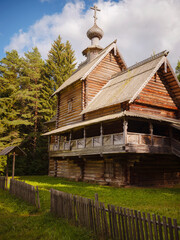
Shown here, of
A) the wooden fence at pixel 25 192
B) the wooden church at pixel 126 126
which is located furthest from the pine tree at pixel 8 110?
the wooden fence at pixel 25 192

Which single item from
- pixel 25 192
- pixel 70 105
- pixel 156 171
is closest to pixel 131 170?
pixel 156 171

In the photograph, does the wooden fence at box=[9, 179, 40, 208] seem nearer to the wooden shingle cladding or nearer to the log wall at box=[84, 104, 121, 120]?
the log wall at box=[84, 104, 121, 120]

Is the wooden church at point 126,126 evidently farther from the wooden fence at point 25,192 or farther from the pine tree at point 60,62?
the pine tree at point 60,62

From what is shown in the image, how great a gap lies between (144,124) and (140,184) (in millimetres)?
4890

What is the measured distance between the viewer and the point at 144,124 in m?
17.5

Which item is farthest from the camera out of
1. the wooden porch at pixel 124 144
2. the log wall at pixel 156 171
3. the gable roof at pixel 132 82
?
the log wall at pixel 156 171

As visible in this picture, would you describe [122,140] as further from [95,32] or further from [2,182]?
[95,32]

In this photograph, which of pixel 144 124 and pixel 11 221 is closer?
pixel 11 221

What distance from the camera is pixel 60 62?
126 feet

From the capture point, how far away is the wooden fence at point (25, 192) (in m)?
8.99

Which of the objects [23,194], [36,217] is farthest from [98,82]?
[36,217]

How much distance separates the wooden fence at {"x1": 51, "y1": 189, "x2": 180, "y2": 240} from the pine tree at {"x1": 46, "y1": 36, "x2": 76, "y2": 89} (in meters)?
30.3

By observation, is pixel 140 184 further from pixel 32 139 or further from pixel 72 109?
pixel 32 139

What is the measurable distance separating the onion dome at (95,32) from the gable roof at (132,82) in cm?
1111
